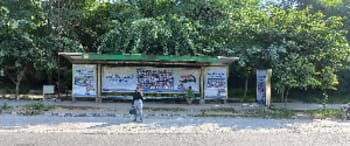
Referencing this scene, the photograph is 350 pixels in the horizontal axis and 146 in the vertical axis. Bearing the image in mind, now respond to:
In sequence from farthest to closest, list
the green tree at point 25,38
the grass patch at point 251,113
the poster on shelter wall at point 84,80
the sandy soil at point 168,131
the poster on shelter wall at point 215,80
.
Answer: the poster on shelter wall at point 215,80 < the green tree at point 25,38 < the poster on shelter wall at point 84,80 < the grass patch at point 251,113 < the sandy soil at point 168,131

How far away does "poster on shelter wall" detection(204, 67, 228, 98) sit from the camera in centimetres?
2011

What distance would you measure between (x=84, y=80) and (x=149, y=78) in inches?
128

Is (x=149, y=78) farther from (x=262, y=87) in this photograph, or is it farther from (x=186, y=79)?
(x=262, y=87)

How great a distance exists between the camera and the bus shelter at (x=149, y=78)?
1938cm

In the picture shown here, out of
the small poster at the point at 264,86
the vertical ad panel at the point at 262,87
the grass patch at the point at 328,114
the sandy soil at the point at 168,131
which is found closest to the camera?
the sandy soil at the point at 168,131

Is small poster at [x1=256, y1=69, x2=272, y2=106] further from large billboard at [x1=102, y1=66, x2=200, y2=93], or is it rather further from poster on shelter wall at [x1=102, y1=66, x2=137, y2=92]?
poster on shelter wall at [x1=102, y1=66, x2=137, y2=92]

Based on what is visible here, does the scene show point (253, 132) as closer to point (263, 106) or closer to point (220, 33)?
point (263, 106)

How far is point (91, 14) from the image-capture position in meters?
24.4

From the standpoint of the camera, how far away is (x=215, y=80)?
66.0ft

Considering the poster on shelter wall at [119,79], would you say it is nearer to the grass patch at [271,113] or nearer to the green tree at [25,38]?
the green tree at [25,38]

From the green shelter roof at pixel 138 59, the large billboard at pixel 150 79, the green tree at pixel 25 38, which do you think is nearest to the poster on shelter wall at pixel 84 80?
the green shelter roof at pixel 138 59

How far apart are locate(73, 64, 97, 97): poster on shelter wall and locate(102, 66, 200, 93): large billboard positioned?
68 centimetres

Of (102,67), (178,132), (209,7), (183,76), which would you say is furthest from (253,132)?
(209,7)

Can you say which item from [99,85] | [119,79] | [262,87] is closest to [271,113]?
[262,87]
